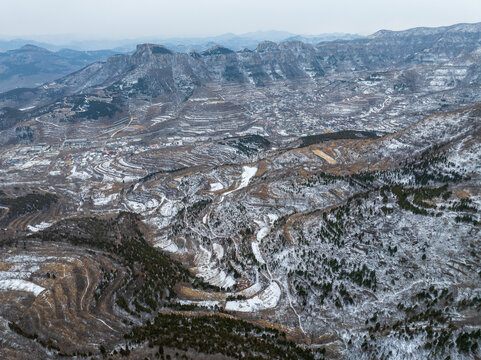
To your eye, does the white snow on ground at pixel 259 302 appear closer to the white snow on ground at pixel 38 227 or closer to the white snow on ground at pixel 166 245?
the white snow on ground at pixel 166 245

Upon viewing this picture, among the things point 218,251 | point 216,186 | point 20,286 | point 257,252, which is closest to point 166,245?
point 218,251

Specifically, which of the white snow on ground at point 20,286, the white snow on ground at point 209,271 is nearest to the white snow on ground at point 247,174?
the white snow on ground at point 209,271

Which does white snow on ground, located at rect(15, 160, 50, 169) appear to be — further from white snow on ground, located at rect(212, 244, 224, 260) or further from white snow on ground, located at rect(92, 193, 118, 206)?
white snow on ground, located at rect(212, 244, 224, 260)

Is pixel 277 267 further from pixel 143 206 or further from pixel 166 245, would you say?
pixel 143 206

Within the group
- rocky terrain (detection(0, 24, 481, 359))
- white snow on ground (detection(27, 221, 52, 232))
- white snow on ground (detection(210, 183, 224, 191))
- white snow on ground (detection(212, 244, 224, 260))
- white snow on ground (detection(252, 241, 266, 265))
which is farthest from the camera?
white snow on ground (detection(210, 183, 224, 191))

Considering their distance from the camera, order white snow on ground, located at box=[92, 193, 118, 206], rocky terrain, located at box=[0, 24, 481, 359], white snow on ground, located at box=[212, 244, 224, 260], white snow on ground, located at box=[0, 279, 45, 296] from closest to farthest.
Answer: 1. rocky terrain, located at box=[0, 24, 481, 359]
2. white snow on ground, located at box=[0, 279, 45, 296]
3. white snow on ground, located at box=[212, 244, 224, 260]
4. white snow on ground, located at box=[92, 193, 118, 206]

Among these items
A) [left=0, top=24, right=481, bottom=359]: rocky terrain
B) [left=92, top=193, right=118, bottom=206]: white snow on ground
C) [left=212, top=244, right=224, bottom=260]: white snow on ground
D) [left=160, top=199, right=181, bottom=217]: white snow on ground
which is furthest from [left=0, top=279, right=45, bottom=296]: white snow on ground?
[left=92, top=193, right=118, bottom=206]: white snow on ground
